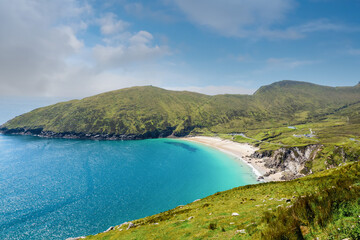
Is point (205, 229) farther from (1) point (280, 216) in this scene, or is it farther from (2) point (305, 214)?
(2) point (305, 214)

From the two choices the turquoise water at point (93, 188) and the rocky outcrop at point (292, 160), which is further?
the rocky outcrop at point (292, 160)

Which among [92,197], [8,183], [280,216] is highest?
[280,216]

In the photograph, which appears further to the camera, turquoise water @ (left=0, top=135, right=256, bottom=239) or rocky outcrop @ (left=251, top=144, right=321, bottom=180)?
rocky outcrop @ (left=251, top=144, right=321, bottom=180)

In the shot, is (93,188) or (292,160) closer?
(93,188)

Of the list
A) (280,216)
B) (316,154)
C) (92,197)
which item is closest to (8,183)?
(92,197)

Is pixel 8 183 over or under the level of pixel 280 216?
under
